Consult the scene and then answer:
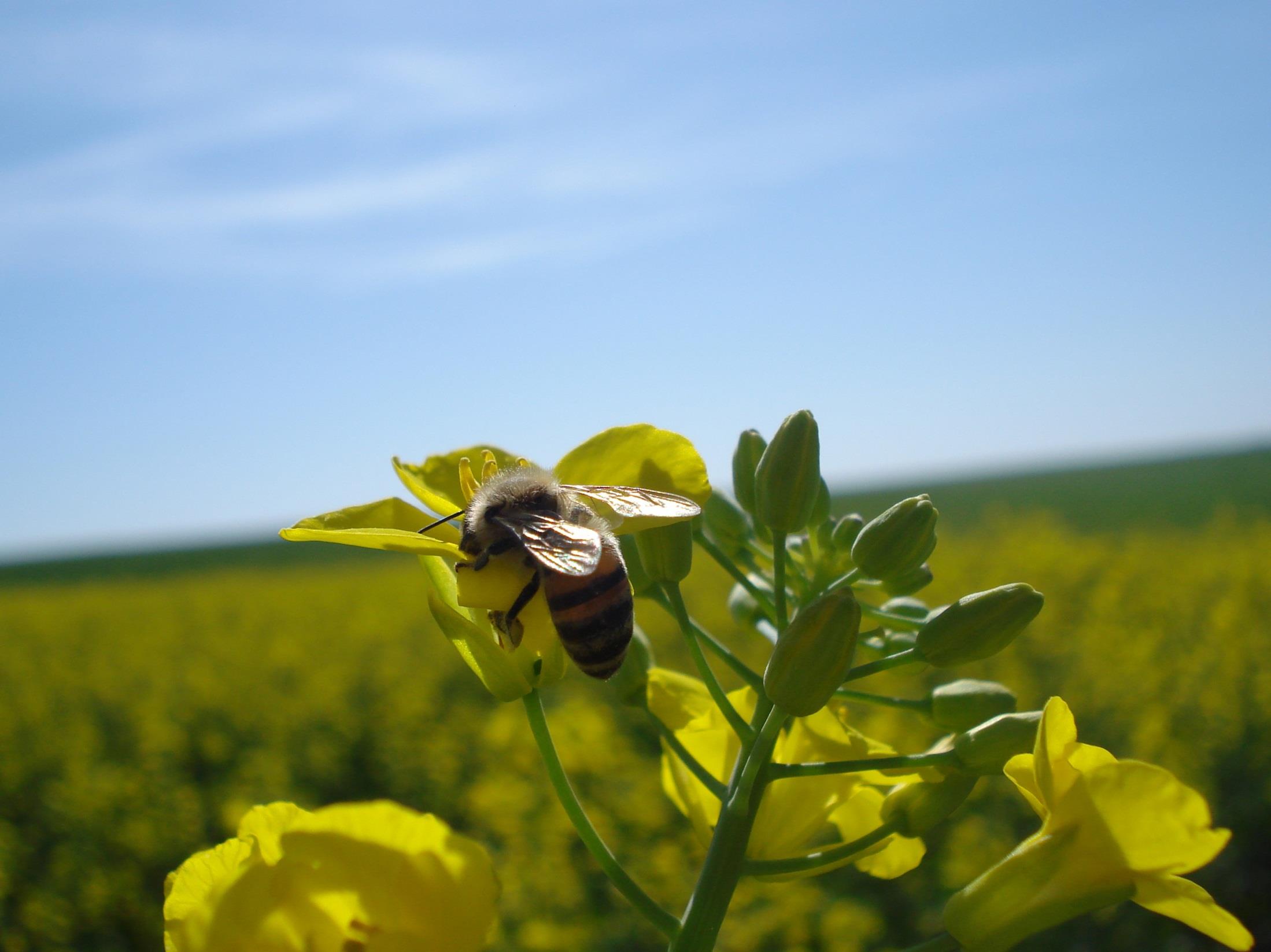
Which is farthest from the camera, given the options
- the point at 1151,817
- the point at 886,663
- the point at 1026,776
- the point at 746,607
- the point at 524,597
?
the point at 746,607

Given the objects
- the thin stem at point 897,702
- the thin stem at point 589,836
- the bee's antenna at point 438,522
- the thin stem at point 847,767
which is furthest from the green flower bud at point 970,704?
the bee's antenna at point 438,522

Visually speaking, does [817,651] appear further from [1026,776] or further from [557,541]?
[557,541]

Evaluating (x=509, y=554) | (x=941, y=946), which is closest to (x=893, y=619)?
(x=941, y=946)

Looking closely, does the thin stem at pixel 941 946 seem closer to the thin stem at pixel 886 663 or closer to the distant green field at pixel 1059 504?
the thin stem at pixel 886 663

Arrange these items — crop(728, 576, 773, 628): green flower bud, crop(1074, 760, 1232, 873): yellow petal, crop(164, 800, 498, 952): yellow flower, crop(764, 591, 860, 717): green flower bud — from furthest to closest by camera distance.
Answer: crop(728, 576, 773, 628): green flower bud, crop(764, 591, 860, 717): green flower bud, crop(1074, 760, 1232, 873): yellow petal, crop(164, 800, 498, 952): yellow flower

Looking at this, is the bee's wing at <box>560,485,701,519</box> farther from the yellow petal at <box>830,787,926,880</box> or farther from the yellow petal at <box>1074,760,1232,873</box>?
the yellow petal at <box>1074,760,1232,873</box>

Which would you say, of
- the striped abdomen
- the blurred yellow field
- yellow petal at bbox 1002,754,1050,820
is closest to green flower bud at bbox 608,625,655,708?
the striped abdomen
